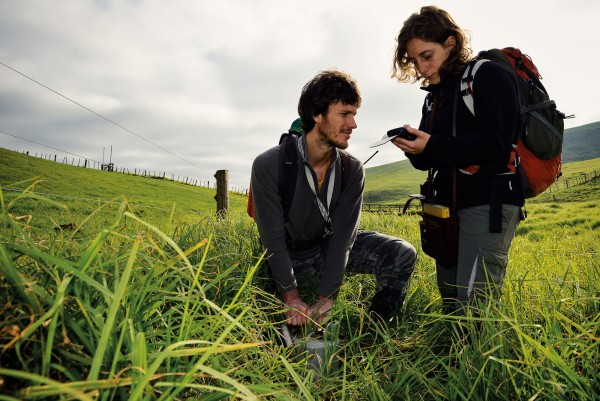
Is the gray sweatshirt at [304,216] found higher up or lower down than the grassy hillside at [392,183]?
lower down

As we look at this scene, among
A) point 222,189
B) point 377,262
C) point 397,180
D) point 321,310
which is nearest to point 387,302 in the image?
point 377,262

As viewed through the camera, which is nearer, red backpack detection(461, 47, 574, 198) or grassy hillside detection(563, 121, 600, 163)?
red backpack detection(461, 47, 574, 198)

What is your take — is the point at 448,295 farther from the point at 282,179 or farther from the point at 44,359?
the point at 44,359

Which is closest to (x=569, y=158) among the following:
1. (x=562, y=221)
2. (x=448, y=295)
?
(x=562, y=221)

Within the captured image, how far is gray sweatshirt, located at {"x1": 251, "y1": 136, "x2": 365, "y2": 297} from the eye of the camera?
2832 millimetres

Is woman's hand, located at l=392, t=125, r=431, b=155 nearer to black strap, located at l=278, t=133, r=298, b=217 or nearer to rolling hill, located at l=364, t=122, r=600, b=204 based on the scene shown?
black strap, located at l=278, t=133, r=298, b=217

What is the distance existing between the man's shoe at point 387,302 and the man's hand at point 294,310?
2.33 ft

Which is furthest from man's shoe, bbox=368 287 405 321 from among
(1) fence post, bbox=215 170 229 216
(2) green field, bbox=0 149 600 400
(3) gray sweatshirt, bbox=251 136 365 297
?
(1) fence post, bbox=215 170 229 216

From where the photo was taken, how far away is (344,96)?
3104 millimetres

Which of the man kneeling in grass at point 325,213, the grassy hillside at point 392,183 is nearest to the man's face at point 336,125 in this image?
the man kneeling in grass at point 325,213

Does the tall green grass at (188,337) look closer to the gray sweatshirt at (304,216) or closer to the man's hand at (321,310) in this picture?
the man's hand at (321,310)

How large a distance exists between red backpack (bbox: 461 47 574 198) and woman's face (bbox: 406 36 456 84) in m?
0.27

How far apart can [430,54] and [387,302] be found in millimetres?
1967

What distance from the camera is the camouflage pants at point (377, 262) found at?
3.10 metres
